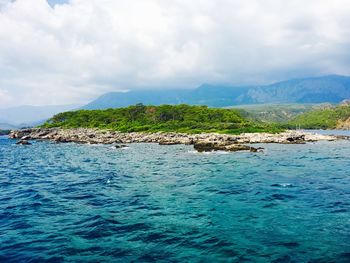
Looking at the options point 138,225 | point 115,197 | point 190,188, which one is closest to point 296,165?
point 190,188

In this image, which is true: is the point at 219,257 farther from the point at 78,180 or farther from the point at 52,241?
the point at 78,180

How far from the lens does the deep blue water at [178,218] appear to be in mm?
14234

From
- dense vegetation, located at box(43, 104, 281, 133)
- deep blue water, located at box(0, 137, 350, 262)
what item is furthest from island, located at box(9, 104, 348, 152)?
deep blue water, located at box(0, 137, 350, 262)

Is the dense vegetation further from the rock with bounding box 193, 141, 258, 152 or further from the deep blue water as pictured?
the deep blue water

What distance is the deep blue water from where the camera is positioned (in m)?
14.2

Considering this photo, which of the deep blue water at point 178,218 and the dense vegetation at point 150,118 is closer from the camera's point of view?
the deep blue water at point 178,218

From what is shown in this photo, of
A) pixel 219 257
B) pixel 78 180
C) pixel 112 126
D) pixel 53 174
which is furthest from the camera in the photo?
pixel 112 126

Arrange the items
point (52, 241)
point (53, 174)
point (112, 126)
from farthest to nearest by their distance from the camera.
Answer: point (112, 126) < point (53, 174) < point (52, 241)

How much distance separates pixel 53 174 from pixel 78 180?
717cm

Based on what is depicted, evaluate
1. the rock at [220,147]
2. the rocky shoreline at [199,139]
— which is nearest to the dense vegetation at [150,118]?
the rocky shoreline at [199,139]

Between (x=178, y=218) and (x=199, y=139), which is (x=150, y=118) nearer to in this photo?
(x=199, y=139)

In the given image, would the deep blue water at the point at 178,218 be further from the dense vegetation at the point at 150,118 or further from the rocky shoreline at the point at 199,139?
the dense vegetation at the point at 150,118

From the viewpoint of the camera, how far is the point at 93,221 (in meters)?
18.8

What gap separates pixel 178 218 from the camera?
19328 millimetres
